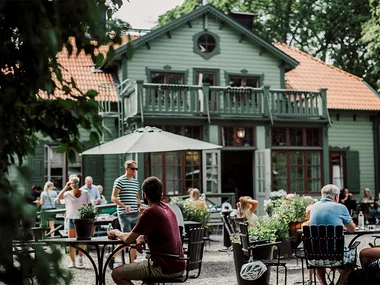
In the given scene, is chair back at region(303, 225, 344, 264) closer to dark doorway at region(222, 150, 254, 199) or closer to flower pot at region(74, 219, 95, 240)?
flower pot at region(74, 219, 95, 240)

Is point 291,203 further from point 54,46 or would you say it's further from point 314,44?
point 314,44

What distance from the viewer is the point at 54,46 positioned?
2.11m

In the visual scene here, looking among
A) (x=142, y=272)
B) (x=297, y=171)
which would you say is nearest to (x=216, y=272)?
(x=142, y=272)

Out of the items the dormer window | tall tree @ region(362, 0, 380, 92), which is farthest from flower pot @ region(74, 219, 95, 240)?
tall tree @ region(362, 0, 380, 92)

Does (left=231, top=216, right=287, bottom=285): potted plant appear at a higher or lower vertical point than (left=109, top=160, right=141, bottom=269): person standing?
lower

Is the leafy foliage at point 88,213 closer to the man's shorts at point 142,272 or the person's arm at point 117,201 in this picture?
the man's shorts at point 142,272

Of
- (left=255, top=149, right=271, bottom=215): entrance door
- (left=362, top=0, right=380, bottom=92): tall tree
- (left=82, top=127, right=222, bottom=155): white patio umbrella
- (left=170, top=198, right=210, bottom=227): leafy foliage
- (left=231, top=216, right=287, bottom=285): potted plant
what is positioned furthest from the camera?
(left=362, top=0, right=380, bottom=92): tall tree

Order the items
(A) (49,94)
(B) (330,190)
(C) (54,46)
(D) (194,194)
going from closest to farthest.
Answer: (C) (54,46) → (A) (49,94) → (B) (330,190) → (D) (194,194)

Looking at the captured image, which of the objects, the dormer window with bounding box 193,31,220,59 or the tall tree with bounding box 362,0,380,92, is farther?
the tall tree with bounding box 362,0,380,92

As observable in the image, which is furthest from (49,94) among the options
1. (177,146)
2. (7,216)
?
(177,146)

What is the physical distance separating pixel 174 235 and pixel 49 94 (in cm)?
298

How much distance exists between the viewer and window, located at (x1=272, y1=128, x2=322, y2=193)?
19734 millimetres

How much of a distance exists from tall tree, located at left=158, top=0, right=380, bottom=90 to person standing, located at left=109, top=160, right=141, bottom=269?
815 inches

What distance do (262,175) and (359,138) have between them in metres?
5.57
